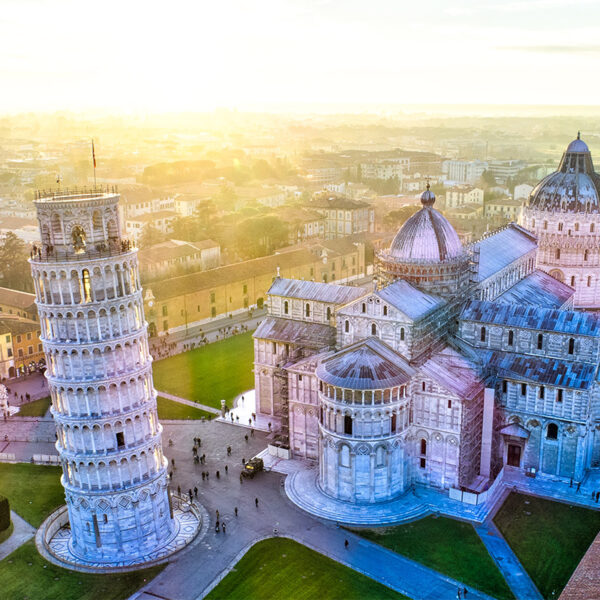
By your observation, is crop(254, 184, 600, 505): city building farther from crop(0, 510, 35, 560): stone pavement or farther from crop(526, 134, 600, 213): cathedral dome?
crop(526, 134, 600, 213): cathedral dome

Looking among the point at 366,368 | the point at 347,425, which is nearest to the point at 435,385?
the point at 366,368

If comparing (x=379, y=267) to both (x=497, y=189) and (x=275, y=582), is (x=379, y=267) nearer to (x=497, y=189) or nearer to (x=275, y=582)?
(x=275, y=582)

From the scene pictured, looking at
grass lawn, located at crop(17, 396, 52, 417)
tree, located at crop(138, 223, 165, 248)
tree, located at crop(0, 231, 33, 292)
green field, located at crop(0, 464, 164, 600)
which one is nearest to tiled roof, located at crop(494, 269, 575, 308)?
green field, located at crop(0, 464, 164, 600)

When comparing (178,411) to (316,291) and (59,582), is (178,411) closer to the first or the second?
(316,291)

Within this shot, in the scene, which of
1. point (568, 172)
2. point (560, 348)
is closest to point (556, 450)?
point (560, 348)

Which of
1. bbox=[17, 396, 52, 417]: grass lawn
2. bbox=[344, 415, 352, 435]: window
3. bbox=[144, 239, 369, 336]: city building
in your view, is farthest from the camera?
bbox=[144, 239, 369, 336]: city building

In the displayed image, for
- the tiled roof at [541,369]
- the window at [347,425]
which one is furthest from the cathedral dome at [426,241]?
the window at [347,425]
